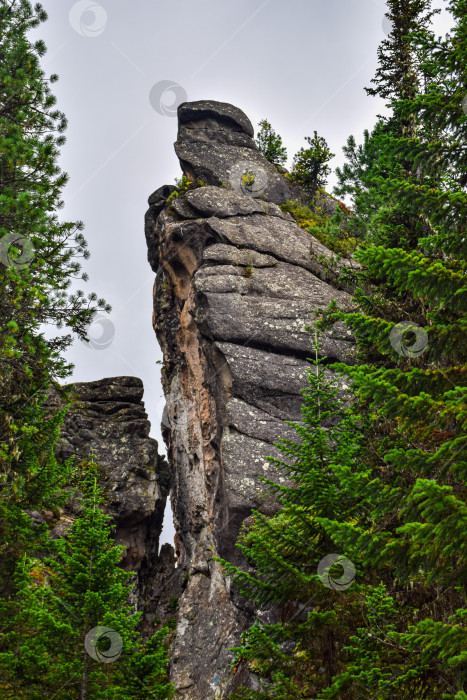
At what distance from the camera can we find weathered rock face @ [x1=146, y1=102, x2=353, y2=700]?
17.4 metres

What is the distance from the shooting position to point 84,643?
9352 mm

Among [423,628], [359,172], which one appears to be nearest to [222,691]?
[423,628]

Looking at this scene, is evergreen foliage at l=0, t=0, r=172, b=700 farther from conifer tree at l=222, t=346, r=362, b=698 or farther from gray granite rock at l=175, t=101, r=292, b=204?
gray granite rock at l=175, t=101, r=292, b=204

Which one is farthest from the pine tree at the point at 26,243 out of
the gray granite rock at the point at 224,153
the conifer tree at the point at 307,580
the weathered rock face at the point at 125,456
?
the gray granite rock at the point at 224,153

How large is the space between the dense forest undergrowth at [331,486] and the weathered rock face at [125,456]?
35.1 feet

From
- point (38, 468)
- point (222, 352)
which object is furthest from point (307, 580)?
point (222, 352)

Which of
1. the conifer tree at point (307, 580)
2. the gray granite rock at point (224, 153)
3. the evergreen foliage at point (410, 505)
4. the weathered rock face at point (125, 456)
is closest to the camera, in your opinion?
the evergreen foliage at point (410, 505)

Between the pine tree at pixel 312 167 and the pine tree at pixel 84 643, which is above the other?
the pine tree at pixel 312 167

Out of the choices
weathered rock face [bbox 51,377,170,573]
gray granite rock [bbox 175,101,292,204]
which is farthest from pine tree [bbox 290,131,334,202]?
weathered rock face [bbox 51,377,170,573]

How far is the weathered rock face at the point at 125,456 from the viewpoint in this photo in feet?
82.9

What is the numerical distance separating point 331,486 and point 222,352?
11779mm

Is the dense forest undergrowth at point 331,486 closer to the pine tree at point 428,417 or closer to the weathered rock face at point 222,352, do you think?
the pine tree at point 428,417

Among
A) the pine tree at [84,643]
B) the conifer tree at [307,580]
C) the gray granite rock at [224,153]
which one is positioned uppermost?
the gray granite rock at [224,153]

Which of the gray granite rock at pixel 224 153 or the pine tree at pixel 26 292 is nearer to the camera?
the pine tree at pixel 26 292
